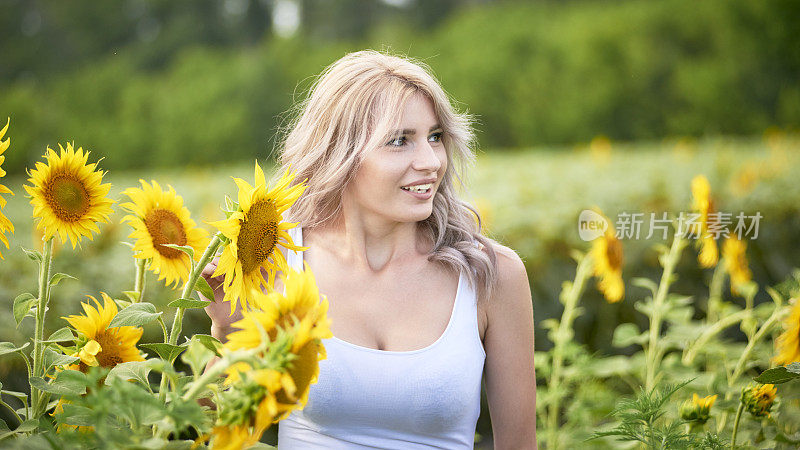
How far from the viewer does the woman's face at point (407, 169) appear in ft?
5.03

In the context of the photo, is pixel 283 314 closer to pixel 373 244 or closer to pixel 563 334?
pixel 373 244

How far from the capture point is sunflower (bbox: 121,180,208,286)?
3.90 ft

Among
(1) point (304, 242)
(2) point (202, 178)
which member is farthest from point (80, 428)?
(2) point (202, 178)

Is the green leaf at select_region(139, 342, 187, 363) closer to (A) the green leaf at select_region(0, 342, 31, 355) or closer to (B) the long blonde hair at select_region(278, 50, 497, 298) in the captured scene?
(A) the green leaf at select_region(0, 342, 31, 355)

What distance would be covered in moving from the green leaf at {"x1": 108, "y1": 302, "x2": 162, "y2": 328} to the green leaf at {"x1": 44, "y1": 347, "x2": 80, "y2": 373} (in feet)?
0.35

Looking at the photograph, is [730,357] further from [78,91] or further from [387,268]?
[78,91]

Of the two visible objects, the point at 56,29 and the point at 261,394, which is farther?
the point at 56,29

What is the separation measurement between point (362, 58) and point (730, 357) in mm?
1621

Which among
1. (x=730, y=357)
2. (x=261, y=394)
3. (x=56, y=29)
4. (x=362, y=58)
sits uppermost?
(x=56, y=29)

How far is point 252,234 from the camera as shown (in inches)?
42.8

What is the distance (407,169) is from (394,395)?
45 centimetres

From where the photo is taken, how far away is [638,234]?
369cm

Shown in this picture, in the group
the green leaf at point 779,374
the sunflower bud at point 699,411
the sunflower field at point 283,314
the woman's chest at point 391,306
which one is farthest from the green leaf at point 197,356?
the sunflower bud at point 699,411

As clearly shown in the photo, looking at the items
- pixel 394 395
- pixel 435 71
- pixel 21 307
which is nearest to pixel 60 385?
pixel 21 307
